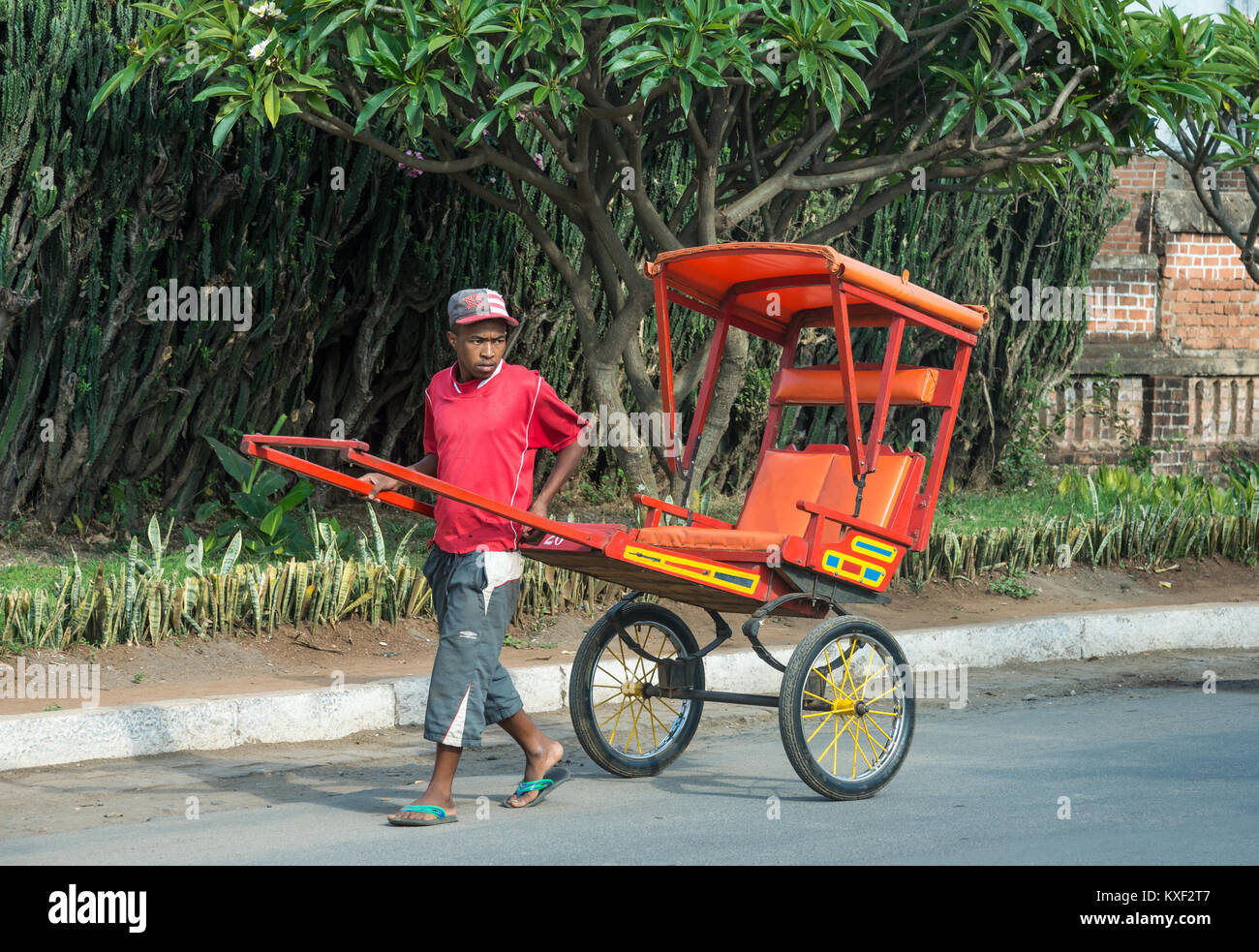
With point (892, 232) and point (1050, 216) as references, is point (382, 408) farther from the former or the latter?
point (1050, 216)

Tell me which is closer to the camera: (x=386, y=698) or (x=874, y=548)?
(x=874, y=548)

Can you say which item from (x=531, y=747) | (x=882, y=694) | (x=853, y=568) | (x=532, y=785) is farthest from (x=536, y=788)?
(x=853, y=568)

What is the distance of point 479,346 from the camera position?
5488mm

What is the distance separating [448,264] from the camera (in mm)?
11133

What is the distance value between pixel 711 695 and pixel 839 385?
165cm

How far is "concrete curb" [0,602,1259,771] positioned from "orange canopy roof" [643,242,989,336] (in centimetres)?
212

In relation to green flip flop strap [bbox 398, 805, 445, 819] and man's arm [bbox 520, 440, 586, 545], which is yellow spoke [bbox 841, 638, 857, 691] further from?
green flip flop strap [bbox 398, 805, 445, 819]

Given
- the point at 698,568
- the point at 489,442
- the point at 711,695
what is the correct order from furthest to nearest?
the point at 711,695 → the point at 698,568 → the point at 489,442

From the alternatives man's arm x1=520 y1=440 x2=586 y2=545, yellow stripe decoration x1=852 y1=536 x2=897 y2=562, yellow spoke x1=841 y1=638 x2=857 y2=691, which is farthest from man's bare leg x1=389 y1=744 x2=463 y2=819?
yellow stripe decoration x1=852 y1=536 x2=897 y2=562

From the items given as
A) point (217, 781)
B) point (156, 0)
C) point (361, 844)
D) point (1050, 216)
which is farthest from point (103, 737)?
point (1050, 216)

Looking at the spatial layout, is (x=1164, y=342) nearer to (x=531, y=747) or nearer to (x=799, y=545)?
(x=799, y=545)

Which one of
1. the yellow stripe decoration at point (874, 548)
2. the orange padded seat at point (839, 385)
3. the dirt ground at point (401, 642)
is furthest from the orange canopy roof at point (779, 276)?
the dirt ground at point (401, 642)

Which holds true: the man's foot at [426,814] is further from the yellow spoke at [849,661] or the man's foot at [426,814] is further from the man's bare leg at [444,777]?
the yellow spoke at [849,661]

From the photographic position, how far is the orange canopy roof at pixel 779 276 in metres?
5.96
